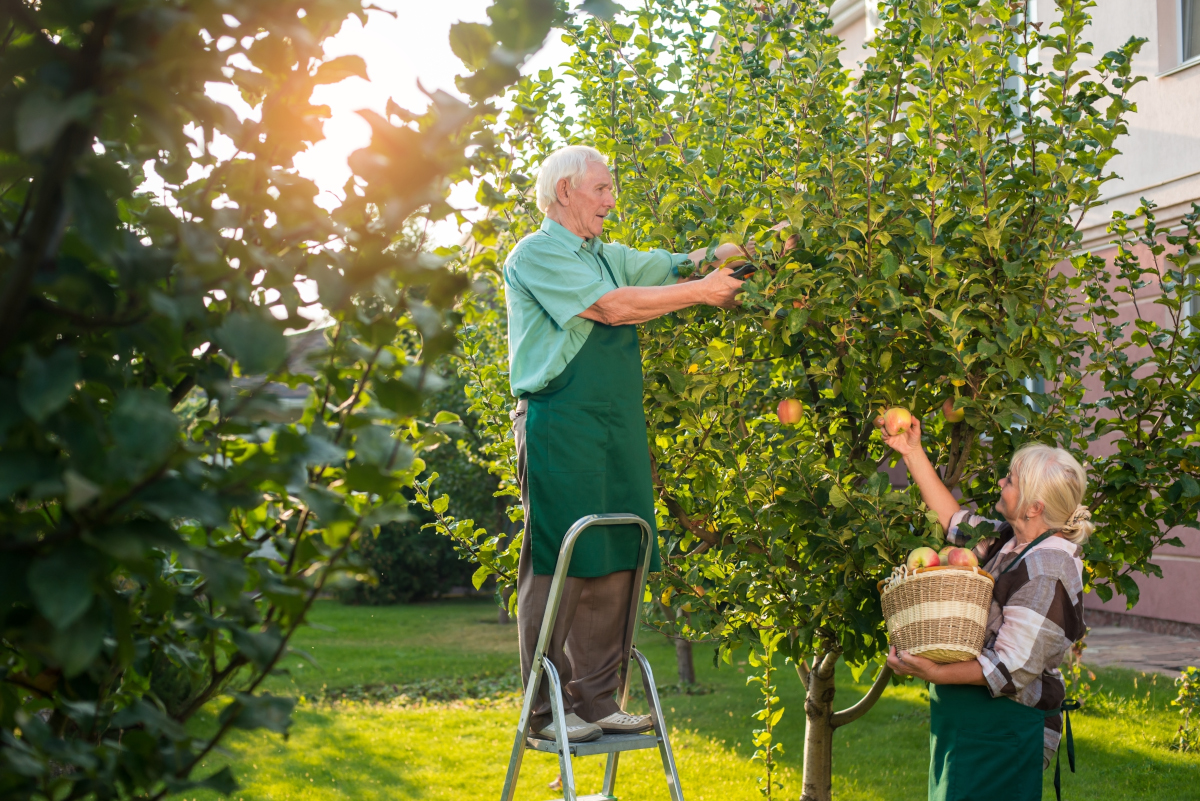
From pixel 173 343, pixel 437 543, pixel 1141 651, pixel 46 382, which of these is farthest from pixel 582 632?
pixel 437 543

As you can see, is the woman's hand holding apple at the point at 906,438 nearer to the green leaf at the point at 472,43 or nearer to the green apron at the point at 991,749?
the green apron at the point at 991,749

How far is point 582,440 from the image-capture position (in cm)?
300

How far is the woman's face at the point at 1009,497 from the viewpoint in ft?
9.53

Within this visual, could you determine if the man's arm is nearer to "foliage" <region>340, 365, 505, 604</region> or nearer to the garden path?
the garden path

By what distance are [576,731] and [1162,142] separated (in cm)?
844

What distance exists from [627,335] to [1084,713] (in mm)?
5439

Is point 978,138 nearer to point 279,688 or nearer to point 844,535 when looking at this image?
point 844,535

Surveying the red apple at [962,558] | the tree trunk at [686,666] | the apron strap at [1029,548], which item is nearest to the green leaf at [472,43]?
the red apple at [962,558]

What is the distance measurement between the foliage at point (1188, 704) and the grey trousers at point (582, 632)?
4464 millimetres

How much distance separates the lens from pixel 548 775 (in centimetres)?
648

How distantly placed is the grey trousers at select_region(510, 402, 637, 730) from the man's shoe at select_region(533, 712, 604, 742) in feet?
0.25

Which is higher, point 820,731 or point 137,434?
point 137,434

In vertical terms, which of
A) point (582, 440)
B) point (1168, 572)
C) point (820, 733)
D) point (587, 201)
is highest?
point (587, 201)

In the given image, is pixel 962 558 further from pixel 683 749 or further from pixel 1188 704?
pixel 683 749
